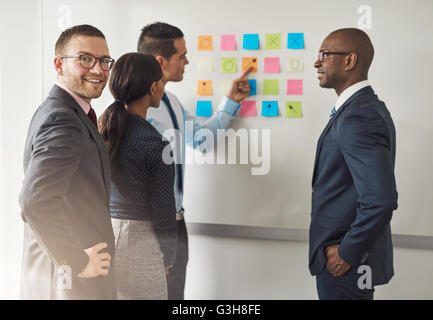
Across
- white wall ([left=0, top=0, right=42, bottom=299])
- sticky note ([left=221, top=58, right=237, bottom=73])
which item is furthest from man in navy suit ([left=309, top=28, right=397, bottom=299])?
white wall ([left=0, top=0, right=42, bottom=299])

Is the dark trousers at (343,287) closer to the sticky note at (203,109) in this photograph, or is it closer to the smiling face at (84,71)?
the sticky note at (203,109)

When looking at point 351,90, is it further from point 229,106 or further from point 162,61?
point 162,61

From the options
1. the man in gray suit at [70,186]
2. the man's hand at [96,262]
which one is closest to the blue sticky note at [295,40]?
the man in gray suit at [70,186]

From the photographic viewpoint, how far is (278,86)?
3.61 ft

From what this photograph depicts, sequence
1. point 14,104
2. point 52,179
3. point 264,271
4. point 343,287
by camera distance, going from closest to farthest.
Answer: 1. point 52,179
2. point 343,287
3. point 264,271
4. point 14,104

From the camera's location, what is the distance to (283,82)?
1.10 metres

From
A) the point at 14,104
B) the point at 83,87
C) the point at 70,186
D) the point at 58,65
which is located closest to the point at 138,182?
the point at 70,186

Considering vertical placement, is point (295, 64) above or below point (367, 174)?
above

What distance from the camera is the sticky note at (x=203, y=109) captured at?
3.80 feet

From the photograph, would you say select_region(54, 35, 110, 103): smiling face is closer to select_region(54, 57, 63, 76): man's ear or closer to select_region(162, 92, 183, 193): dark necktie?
select_region(54, 57, 63, 76): man's ear

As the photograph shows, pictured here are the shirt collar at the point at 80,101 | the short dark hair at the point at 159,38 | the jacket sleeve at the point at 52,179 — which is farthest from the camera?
the short dark hair at the point at 159,38

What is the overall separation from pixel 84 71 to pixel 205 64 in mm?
322

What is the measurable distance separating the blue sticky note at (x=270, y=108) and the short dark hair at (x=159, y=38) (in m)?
0.30

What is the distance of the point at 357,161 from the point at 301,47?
329mm
